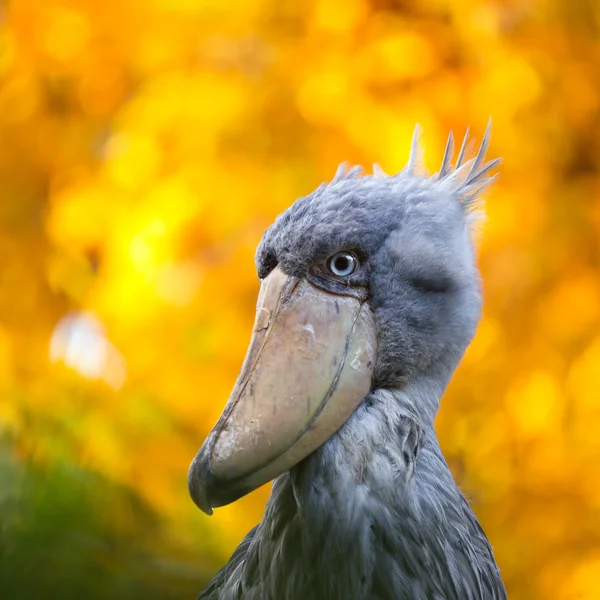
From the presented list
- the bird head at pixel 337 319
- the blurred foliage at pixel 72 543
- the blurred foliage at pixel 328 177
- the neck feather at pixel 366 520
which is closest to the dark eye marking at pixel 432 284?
the bird head at pixel 337 319

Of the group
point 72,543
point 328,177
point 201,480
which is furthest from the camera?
point 328,177

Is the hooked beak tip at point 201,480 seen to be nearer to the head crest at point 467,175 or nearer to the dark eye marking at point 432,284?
the dark eye marking at point 432,284

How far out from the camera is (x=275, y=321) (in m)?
0.97

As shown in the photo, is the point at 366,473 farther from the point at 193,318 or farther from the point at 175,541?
the point at 193,318

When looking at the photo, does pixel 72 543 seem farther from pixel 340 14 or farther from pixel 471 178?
pixel 340 14

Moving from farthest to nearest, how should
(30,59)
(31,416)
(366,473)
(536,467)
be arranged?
(30,59), (536,467), (31,416), (366,473)

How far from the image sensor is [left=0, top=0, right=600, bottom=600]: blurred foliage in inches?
A: 64.8

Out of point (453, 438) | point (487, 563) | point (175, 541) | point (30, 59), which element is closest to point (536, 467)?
point (453, 438)

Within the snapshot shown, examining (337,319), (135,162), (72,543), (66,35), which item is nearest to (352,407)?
(337,319)

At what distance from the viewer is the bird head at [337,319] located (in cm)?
89

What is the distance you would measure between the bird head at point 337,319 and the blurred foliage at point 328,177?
0.62 m

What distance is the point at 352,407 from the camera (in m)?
0.96

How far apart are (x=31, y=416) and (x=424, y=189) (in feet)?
2.46

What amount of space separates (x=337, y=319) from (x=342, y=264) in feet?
0.24
